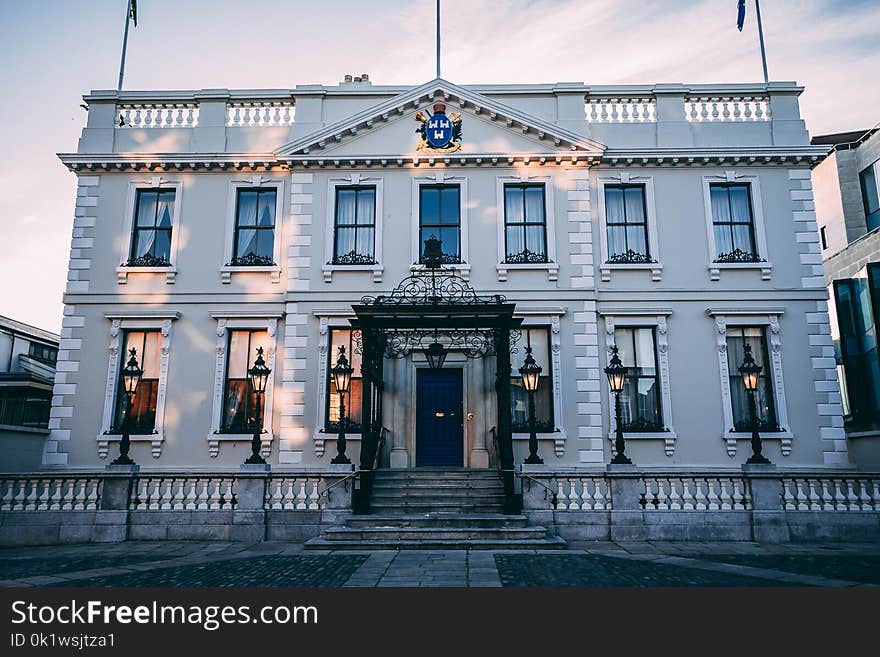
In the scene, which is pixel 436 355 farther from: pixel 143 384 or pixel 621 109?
pixel 621 109

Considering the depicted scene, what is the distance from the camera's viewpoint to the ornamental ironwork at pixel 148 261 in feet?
62.4

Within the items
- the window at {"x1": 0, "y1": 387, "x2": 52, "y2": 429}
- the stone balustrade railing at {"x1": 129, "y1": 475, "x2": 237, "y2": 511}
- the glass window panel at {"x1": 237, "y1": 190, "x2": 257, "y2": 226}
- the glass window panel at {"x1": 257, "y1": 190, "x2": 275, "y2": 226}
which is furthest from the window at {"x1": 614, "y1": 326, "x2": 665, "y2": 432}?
the window at {"x1": 0, "y1": 387, "x2": 52, "y2": 429}

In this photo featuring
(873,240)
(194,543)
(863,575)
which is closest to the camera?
(863,575)

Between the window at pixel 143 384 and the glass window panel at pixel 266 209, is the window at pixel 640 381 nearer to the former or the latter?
the glass window panel at pixel 266 209

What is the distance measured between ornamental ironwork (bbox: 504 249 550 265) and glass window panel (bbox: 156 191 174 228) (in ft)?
33.2

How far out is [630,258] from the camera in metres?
18.9

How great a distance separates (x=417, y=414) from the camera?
18.3m

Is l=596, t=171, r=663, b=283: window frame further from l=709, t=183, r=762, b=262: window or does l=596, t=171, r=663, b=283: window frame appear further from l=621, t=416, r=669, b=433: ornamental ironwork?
l=621, t=416, r=669, b=433: ornamental ironwork

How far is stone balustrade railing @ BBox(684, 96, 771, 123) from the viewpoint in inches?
772

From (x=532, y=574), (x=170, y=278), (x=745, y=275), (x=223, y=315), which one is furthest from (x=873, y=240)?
(x=170, y=278)

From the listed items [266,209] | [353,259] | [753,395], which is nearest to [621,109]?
[353,259]

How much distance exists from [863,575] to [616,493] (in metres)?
4.90

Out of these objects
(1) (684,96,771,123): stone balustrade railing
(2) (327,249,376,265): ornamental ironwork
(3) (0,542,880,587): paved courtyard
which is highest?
(1) (684,96,771,123): stone balustrade railing

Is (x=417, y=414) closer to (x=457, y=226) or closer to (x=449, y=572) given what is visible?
(x=457, y=226)
